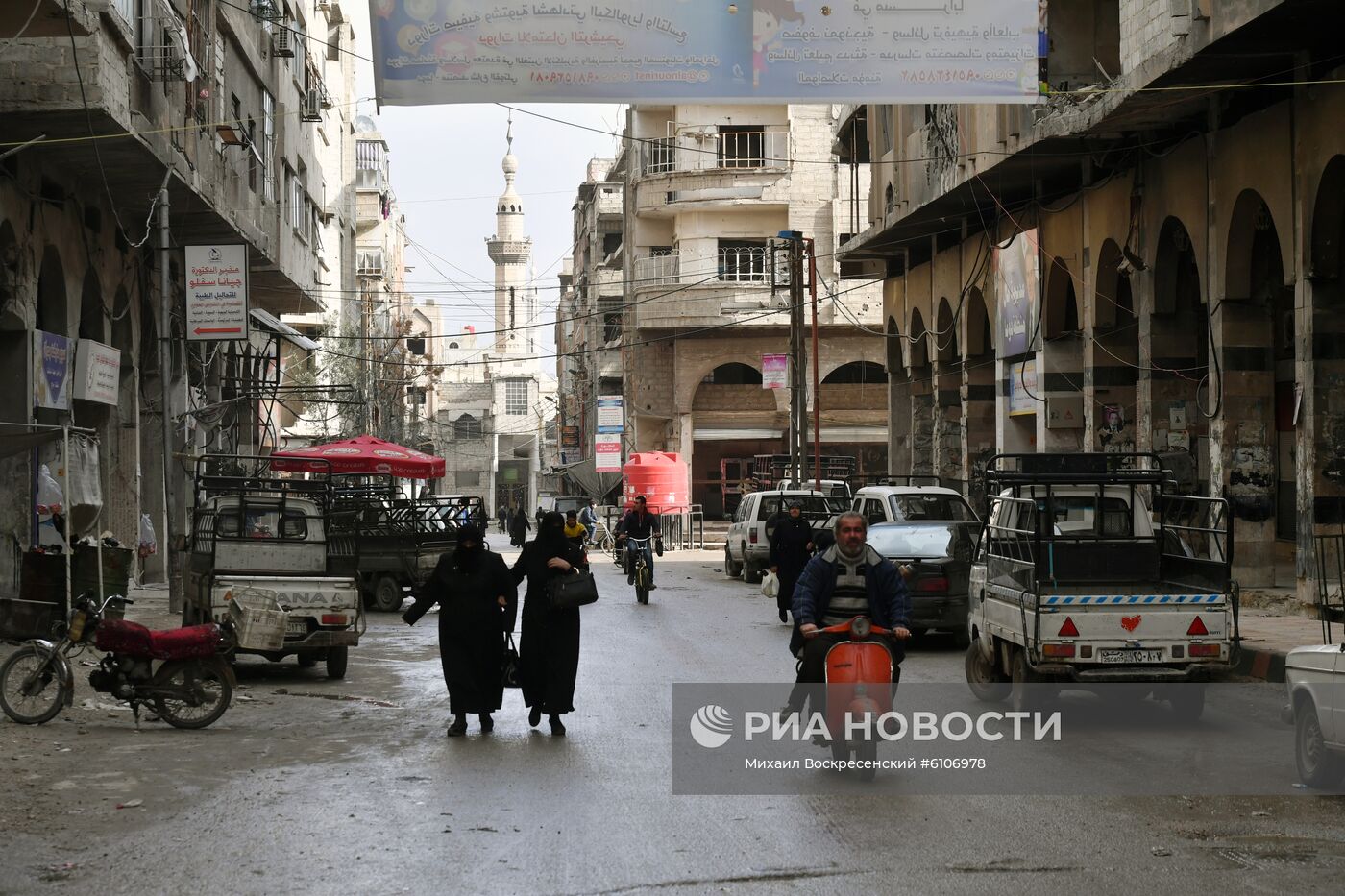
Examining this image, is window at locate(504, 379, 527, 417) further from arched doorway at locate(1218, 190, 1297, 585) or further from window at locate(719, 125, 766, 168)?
arched doorway at locate(1218, 190, 1297, 585)

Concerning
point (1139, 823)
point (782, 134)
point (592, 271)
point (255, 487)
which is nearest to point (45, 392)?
point (255, 487)

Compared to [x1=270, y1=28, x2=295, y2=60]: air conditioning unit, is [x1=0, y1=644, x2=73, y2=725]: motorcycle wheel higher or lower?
lower

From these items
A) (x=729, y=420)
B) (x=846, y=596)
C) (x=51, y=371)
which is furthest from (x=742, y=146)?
(x=846, y=596)

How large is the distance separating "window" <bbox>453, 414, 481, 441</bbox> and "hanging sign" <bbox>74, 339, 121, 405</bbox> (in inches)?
3605

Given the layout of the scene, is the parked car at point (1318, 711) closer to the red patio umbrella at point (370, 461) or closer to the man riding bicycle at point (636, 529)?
the man riding bicycle at point (636, 529)

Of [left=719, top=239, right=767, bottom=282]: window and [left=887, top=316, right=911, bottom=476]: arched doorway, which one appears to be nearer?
[left=887, top=316, right=911, bottom=476]: arched doorway

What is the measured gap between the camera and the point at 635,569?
26844 millimetres

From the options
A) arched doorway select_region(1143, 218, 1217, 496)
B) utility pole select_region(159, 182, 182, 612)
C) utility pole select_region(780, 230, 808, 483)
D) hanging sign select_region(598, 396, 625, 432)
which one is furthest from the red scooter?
hanging sign select_region(598, 396, 625, 432)

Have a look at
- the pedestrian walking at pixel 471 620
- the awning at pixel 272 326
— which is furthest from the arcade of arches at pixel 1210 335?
the awning at pixel 272 326

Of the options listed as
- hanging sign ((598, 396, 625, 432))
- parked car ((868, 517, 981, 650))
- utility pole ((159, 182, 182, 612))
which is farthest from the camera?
hanging sign ((598, 396, 625, 432))

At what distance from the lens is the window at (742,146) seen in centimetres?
5831

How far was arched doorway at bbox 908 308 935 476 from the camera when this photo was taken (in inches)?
1513

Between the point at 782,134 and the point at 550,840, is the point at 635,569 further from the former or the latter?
the point at 782,134

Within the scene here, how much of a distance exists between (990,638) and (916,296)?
2575 centimetres
